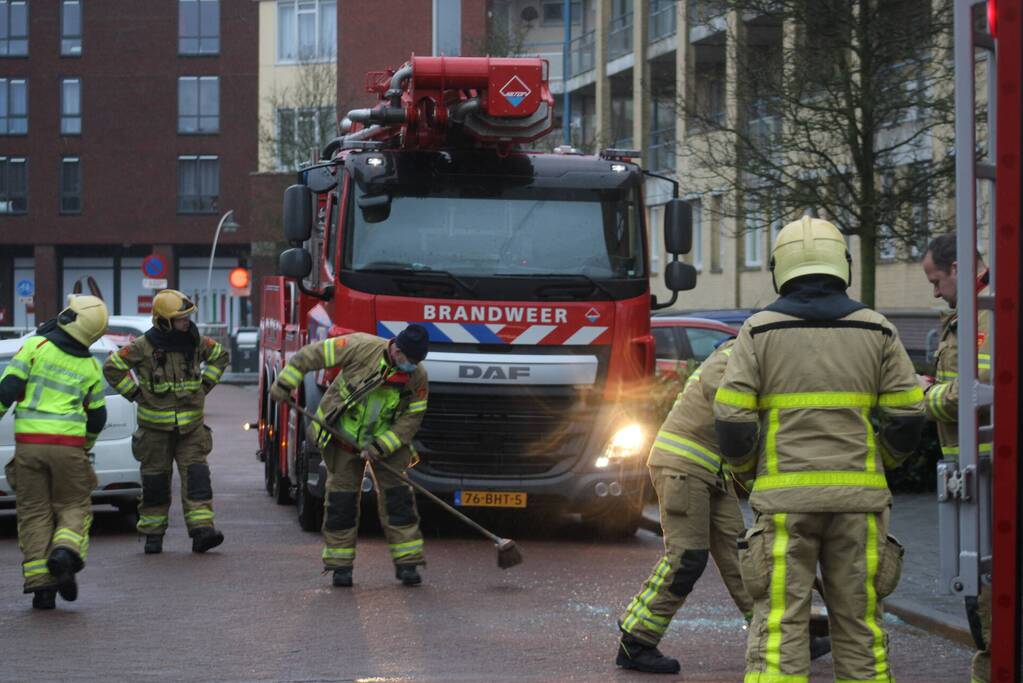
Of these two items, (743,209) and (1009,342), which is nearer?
(1009,342)

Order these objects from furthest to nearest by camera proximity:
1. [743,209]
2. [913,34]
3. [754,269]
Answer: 1. [754,269]
2. [743,209]
3. [913,34]

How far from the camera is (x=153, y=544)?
12500mm

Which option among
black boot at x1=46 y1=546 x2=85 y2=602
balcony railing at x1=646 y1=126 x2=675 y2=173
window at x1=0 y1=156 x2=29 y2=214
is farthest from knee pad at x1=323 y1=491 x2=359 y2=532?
window at x1=0 y1=156 x2=29 y2=214

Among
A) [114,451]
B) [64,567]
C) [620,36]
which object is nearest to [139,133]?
[620,36]

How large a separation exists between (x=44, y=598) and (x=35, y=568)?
18 cm

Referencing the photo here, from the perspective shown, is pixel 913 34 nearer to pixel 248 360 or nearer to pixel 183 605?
pixel 183 605

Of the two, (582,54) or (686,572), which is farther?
(582,54)

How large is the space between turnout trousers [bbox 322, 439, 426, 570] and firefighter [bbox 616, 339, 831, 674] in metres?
3.04

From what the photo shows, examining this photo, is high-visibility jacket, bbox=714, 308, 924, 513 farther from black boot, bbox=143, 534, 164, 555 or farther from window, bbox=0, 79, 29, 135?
window, bbox=0, 79, 29, 135

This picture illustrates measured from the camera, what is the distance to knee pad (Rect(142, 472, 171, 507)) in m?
12.5

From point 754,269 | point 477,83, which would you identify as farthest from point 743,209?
point 754,269

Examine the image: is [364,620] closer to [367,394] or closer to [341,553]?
[341,553]

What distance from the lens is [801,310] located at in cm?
597

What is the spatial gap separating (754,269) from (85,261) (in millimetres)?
37412
